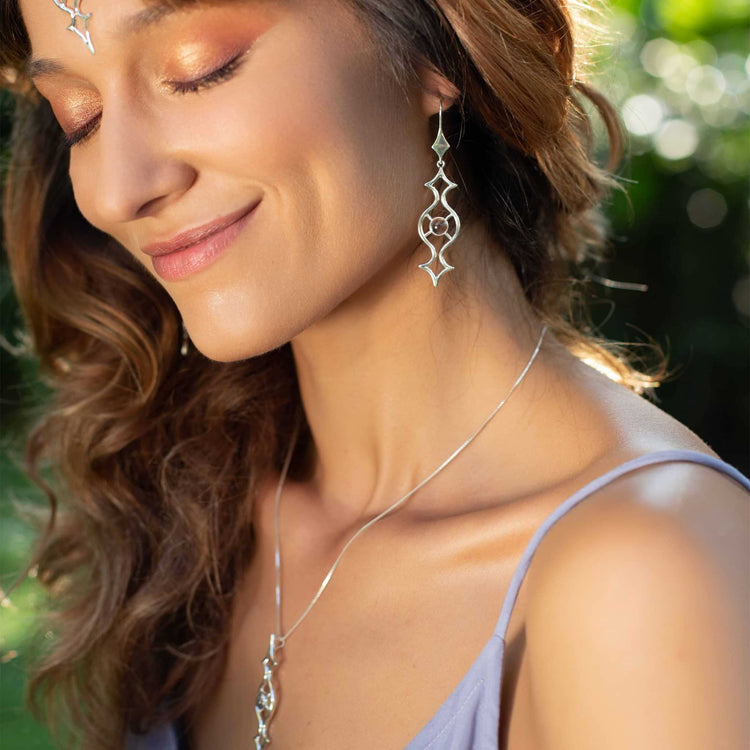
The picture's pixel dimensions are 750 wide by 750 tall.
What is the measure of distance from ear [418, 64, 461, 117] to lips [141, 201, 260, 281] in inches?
12.9

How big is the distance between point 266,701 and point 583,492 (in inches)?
28.7

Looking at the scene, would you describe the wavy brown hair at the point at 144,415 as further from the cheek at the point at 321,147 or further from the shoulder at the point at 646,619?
the shoulder at the point at 646,619

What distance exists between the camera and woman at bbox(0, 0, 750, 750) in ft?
4.35

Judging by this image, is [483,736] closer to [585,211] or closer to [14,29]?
[585,211]

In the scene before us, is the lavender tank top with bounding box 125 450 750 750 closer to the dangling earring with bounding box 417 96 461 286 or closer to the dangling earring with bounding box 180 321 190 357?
the dangling earring with bounding box 417 96 461 286

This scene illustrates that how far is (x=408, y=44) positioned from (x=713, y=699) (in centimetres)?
101

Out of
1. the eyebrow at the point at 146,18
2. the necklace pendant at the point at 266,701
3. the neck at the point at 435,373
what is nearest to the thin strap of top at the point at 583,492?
the neck at the point at 435,373

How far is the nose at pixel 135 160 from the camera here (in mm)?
1543

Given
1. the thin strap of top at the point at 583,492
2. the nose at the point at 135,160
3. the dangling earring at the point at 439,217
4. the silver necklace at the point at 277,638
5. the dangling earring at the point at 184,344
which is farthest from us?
the dangling earring at the point at 184,344

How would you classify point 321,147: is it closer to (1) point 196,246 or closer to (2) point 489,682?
(1) point 196,246

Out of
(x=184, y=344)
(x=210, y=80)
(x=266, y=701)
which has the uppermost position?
(x=210, y=80)

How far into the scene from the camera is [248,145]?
1493mm

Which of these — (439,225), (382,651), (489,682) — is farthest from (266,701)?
(439,225)

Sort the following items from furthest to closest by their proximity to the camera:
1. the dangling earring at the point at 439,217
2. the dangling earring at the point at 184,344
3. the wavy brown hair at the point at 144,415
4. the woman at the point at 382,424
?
the dangling earring at the point at 184,344, the wavy brown hair at the point at 144,415, the dangling earring at the point at 439,217, the woman at the point at 382,424
